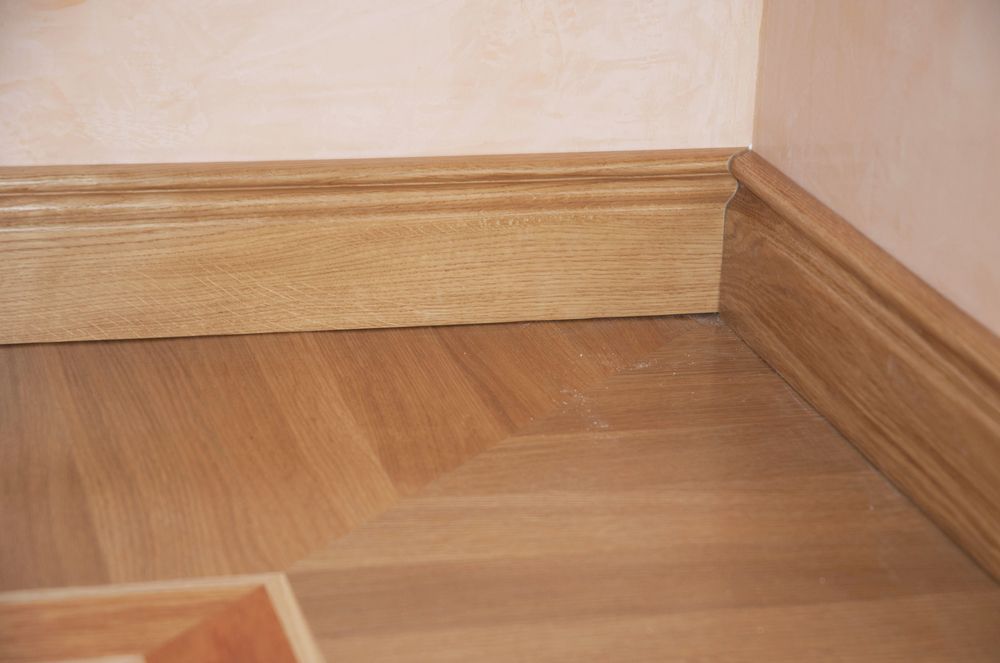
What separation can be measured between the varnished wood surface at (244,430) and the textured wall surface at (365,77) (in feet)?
0.47

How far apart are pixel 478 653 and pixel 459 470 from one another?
16 cm

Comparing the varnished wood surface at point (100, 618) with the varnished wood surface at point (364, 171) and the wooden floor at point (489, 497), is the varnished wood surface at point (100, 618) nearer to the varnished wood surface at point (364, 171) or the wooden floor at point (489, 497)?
the wooden floor at point (489, 497)

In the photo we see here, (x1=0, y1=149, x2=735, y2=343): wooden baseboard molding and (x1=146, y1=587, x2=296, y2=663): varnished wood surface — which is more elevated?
(x1=0, y1=149, x2=735, y2=343): wooden baseboard molding

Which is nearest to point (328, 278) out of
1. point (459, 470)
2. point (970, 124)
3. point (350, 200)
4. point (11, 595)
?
point (350, 200)

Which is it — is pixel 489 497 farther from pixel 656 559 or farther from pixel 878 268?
pixel 878 268

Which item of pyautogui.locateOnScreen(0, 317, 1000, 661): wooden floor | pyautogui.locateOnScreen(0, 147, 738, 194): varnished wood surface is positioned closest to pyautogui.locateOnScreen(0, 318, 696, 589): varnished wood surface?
pyautogui.locateOnScreen(0, 317, 1000, 661): wooden floor

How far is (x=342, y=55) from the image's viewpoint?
0.73 m

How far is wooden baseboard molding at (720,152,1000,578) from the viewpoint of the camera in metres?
0.54

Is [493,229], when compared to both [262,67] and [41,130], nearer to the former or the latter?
[262,67]

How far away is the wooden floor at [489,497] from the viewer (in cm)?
50

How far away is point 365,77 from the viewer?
739 millimetres

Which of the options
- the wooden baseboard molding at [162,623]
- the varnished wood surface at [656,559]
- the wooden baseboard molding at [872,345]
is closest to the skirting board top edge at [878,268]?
the wooden baseboard molding at [872,345]

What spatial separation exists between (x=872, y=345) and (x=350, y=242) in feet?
1.21

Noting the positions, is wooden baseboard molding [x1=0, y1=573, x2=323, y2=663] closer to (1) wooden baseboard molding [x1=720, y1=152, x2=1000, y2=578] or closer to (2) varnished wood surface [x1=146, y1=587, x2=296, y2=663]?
(2) varnished wood surface [x1=146, y1=587, x2=296, y2=663]
